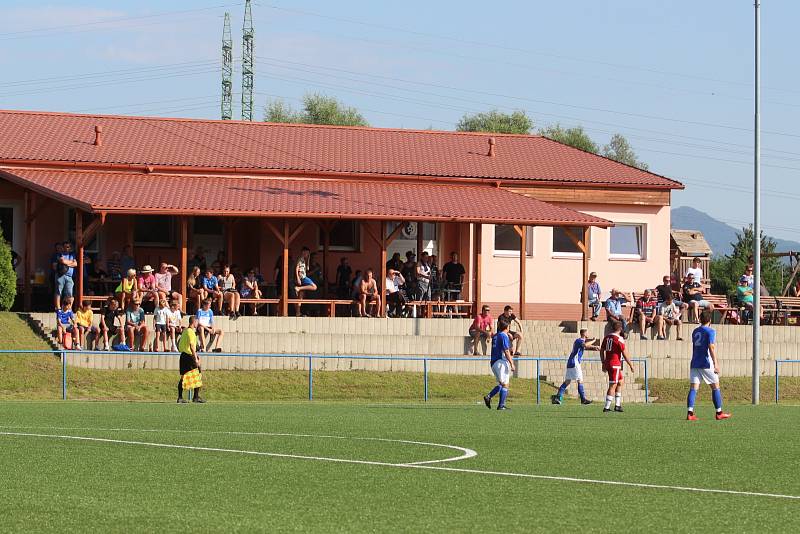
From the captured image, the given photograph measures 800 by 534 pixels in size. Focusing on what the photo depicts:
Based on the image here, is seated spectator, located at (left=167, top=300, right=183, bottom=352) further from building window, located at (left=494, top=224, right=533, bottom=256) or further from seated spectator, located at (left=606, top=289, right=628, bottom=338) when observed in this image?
building window, located at (left=494, top=224, right=533, bottom=256)

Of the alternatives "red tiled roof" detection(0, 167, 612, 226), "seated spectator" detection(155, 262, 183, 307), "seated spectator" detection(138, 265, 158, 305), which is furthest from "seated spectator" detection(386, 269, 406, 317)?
"seated spectator" detection(138, 265, 158, 305)

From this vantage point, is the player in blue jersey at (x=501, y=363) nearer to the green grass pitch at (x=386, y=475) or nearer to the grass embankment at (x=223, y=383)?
the green grass pitch at (x=386, y=475)

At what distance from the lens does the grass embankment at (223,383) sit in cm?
2686

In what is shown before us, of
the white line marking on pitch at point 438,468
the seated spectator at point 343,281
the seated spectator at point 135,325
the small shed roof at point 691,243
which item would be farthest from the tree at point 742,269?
the white line marking on pitch at point 438,468

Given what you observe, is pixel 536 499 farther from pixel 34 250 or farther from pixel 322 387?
pixel 34 250

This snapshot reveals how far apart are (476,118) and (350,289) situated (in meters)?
55.5

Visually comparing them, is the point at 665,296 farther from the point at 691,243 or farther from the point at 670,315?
the point at 691,243

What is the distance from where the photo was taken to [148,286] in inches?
1211

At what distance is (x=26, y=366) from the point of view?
27.3m

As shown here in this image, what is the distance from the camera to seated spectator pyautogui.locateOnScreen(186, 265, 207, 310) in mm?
30552

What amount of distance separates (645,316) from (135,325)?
12.3 m

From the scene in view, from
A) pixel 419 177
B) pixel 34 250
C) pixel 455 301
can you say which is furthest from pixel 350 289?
pixel 34 250

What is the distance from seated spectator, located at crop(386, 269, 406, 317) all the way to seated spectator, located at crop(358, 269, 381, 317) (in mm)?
601

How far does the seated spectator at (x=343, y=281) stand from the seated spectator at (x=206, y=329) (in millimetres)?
4774
